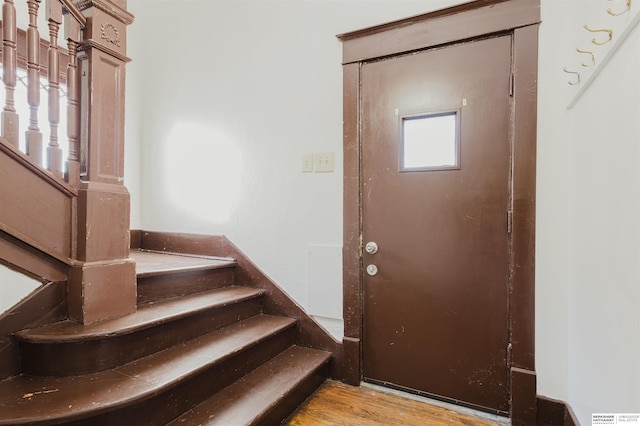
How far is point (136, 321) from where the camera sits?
56.4 inches

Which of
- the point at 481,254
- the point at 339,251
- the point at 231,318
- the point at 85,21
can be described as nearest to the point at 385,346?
the point at 339,251

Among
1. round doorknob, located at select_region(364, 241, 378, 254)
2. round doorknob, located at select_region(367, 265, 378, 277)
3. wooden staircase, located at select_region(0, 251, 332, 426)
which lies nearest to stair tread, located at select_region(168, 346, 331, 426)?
wooden staircase, located at select_region(0, 251, 332, 426)

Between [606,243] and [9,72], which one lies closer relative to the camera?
[606,243]

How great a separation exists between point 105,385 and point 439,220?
1636mm

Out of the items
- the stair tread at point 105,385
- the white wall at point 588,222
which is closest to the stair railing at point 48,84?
the stair tread at point 105,385

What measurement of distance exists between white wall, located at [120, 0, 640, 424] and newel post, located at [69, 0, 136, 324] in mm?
913

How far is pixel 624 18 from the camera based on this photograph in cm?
98

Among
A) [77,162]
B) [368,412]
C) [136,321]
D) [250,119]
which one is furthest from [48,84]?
[368,412]

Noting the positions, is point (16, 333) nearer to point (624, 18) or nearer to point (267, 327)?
point (267, 327)

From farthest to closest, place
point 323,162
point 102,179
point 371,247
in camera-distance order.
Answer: point 323,162 → point 371,247 → point 102,179

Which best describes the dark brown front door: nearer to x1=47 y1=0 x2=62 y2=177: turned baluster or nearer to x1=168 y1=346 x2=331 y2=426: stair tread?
x1=168 y1=346 x2=331 y2=426: stair tread

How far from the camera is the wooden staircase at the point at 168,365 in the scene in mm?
1142

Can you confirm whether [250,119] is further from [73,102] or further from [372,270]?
[372,270]

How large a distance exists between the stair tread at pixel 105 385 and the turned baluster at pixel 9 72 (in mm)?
889
